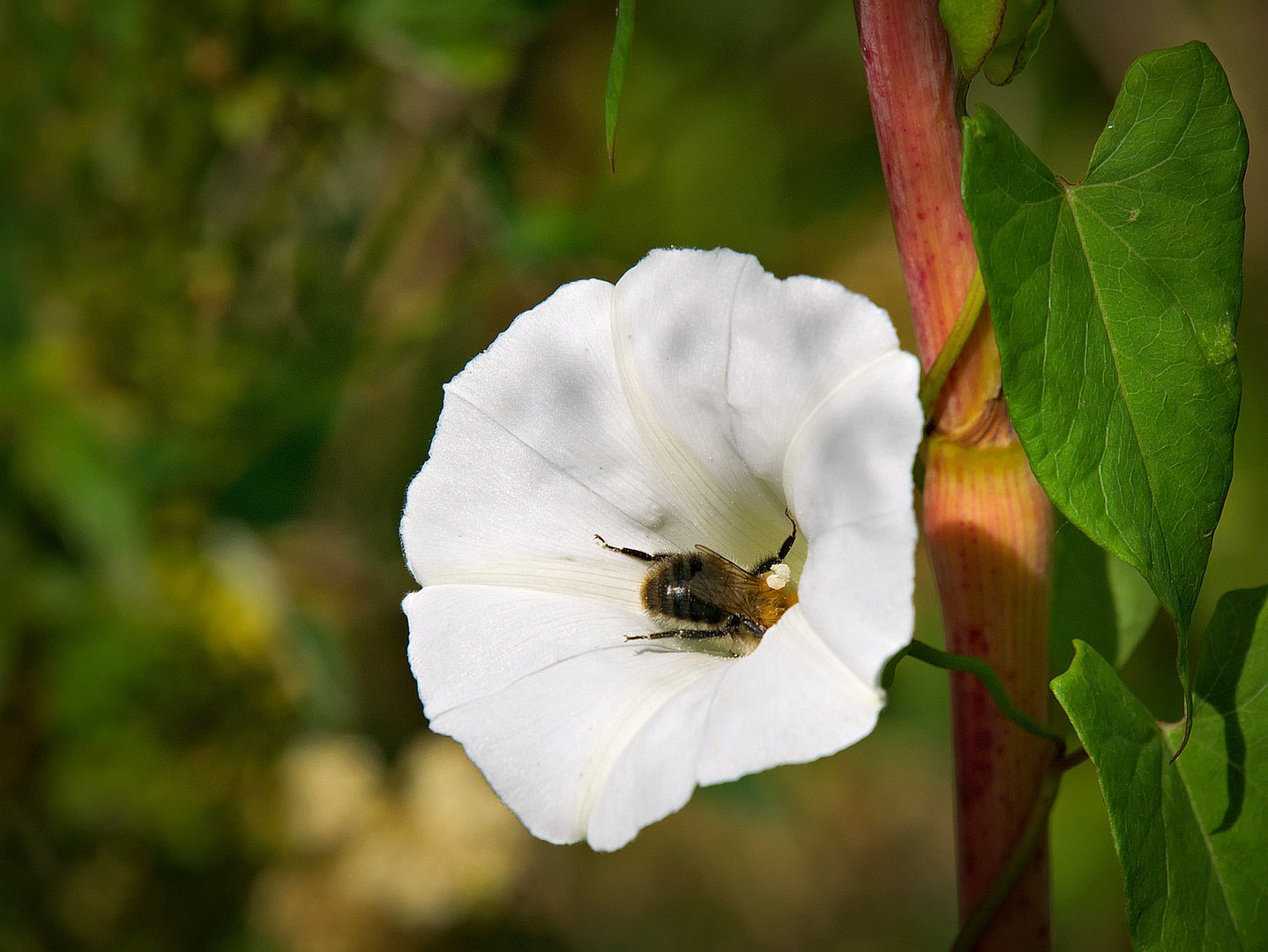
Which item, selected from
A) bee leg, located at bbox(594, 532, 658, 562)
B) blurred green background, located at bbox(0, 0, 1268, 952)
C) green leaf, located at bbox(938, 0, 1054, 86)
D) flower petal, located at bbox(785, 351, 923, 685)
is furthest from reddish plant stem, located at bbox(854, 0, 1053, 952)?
blurred green background, located at bbox(0, 0, 1268, 952)

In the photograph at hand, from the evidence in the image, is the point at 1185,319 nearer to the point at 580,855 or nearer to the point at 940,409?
the point at 940,409

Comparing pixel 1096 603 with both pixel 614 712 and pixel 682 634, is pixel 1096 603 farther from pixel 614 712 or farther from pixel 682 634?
pixel 614 712

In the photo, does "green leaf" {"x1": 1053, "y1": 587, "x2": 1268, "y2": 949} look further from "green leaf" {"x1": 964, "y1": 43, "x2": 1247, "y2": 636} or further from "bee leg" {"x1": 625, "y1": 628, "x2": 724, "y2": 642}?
"bee leg" {"x1": 625, "y1": 628, "x2": 724, "y2": 642}

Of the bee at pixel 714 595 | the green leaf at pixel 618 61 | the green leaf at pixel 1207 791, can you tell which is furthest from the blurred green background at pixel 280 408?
the green leaf at pixel 1207 791

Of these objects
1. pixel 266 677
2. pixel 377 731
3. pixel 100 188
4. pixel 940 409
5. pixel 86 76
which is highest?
pixel 940 409

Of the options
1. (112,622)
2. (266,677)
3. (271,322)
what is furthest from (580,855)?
(271,322)

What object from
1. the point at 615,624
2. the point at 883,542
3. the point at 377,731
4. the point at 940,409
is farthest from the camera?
the point at 377,731

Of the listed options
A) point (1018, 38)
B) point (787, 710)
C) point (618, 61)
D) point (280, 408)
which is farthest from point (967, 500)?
point (280, 408)
